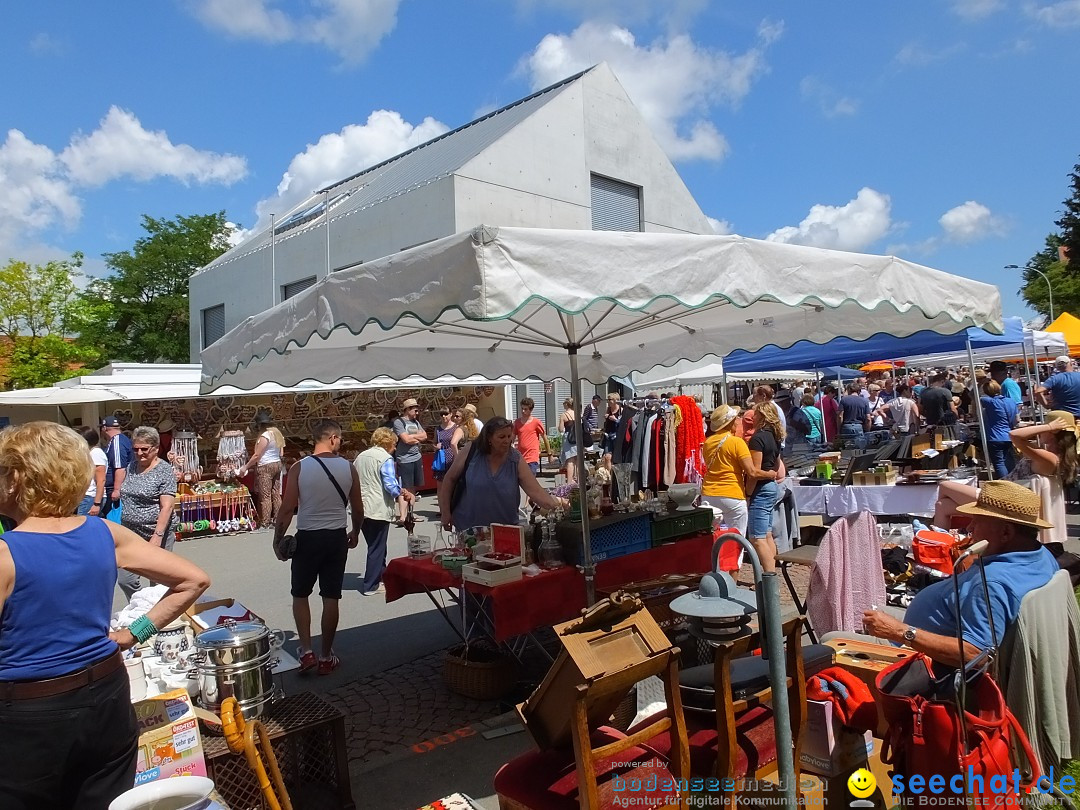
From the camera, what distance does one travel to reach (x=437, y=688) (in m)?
4.73

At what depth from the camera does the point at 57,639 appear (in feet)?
7.07

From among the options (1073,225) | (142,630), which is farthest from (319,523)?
(1073,225)

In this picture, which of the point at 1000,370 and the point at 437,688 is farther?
the point at 1000,370

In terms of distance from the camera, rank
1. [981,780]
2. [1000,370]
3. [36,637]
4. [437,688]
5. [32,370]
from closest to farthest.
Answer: [36,637] < [981,780] < [437,688] < [1000,370] < [32,370]

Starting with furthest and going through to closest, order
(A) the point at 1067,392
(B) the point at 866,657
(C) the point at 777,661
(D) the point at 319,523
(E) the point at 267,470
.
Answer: (E) the point at 267,470 < (A) the point at 1067,392 < (D) the point at 319,523 < (B) the point at 866,657 < (C) the point at 777,661

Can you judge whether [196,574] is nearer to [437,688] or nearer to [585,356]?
[437,688]

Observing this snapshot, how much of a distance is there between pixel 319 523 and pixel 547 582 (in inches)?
65.5

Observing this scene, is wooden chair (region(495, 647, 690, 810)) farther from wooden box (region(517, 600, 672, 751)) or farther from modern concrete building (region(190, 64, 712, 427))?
modern concrete building (region(190, 64, 712, 427))

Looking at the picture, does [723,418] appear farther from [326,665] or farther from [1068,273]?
[1068,273]

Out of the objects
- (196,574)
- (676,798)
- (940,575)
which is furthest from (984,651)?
(940,575)

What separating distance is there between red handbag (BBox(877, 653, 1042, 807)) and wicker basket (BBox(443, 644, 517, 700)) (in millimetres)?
2477

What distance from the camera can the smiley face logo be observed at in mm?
2605

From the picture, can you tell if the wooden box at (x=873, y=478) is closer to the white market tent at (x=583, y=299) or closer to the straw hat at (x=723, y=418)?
the straw hat at (x=723, y=418)

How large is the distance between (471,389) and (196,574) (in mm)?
14947
